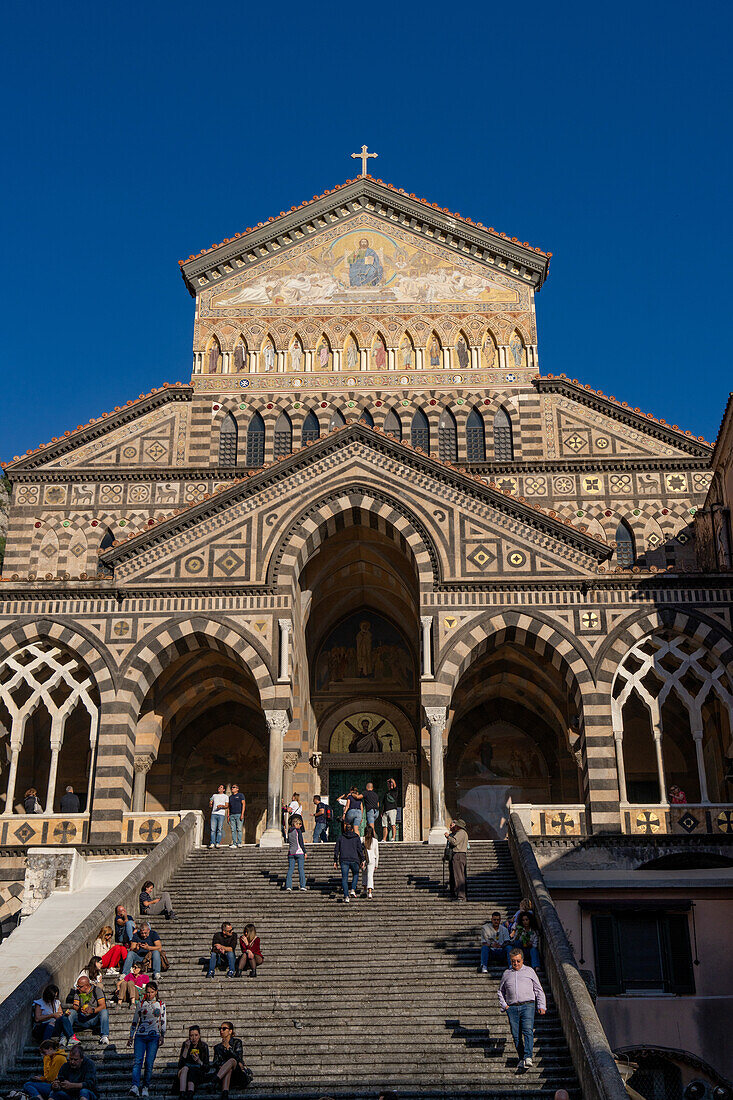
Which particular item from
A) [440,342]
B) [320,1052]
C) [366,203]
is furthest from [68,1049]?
[366,203]

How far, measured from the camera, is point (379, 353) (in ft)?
128

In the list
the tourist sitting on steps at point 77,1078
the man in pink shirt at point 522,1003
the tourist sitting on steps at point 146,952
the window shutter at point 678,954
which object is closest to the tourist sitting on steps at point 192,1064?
the tourist sitting on steps at point 77,1078

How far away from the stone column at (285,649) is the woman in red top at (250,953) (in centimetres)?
1008

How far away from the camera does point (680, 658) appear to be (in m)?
29.4

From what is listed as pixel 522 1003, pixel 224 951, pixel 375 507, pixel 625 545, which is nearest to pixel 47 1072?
pixel 224 951

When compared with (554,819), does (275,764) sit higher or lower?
higher

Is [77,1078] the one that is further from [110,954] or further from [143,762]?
[143,762]

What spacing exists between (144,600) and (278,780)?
18.9ft

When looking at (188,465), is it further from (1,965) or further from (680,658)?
(1,965)

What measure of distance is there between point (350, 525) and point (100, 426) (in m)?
10.5

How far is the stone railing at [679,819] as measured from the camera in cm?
2727

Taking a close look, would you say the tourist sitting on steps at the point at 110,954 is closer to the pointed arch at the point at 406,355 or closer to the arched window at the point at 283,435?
the arched window at the point at 283,435

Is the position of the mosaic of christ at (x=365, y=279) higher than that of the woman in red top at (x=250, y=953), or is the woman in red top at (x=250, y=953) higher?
the mosaic of christ at (x=365, y=279)

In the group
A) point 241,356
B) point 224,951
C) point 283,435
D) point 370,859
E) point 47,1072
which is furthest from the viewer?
point 241,356
